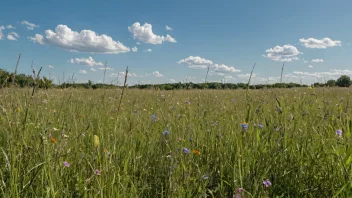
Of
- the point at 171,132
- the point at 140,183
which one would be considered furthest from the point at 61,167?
the point at 171,132

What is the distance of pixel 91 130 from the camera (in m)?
2.63

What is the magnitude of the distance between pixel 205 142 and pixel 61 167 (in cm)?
124

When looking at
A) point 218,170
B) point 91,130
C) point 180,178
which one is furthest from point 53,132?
point 218,170

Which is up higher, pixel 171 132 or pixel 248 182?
pixel 171 132

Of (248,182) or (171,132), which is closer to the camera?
(248,182)

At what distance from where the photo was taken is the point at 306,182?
179 cm

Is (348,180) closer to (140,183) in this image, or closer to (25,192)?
(140,183)

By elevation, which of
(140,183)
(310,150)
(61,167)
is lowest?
(140,183)

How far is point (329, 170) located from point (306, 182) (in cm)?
18

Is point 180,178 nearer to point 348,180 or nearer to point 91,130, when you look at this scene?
point 348,180

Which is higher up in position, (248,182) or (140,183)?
(248,182)

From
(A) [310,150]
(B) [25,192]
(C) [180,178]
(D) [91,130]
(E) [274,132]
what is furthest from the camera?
(D) [91,130]

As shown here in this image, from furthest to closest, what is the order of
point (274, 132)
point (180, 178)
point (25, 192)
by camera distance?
point (274, 132)
point (180, 178)
point (25, 192)

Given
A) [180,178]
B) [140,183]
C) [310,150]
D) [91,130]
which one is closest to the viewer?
[180,178]
